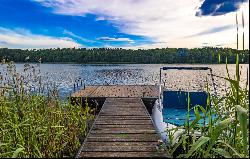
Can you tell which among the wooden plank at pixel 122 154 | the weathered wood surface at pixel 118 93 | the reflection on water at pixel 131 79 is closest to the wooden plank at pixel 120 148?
the wooden plank at pixel 122 154

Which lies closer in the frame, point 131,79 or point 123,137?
point 123,137

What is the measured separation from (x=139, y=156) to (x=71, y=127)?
211 centimetres

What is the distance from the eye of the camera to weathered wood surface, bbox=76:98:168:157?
4801 millimetres

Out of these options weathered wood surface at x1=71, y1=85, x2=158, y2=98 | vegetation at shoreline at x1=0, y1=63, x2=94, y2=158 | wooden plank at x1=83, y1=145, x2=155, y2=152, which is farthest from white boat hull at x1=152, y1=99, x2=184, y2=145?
weathered wood surface at x1=71, y1=85, x2=158, y2=98

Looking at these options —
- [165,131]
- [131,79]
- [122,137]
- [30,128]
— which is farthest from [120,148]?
[131,79]

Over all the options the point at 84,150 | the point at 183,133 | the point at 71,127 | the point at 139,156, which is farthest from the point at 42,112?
the point at 183,133

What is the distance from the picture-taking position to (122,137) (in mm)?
5727

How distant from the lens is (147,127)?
21.3 feet

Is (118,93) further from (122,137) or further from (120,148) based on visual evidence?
(120,148)

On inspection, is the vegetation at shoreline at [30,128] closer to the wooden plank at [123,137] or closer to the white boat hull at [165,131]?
the wooden plank at [123,137]

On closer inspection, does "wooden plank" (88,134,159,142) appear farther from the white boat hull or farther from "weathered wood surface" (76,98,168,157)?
the white boat hull

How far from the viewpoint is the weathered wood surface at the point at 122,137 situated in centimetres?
480

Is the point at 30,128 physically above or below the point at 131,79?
above

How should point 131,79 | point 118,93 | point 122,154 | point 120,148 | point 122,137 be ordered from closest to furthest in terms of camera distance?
point 122,154 → point 120,148 → point 122,137 → point 118,93 → point 131,79
